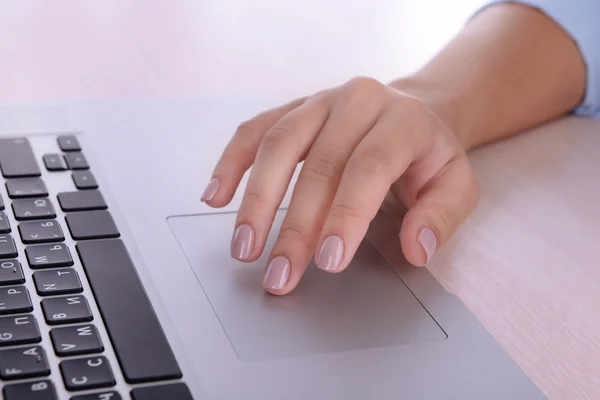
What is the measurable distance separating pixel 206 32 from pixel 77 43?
0.53ft

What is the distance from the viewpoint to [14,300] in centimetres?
39

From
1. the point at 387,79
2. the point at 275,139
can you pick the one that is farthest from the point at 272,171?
the point at 387,79

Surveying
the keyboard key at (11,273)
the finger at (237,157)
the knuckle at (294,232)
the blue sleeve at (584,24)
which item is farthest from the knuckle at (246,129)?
the blue sleeve at (584,24)

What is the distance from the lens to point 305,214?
1.68ft

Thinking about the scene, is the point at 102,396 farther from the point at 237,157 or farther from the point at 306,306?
the point at 237,157

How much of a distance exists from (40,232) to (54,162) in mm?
102

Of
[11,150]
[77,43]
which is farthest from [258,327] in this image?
[77,43]

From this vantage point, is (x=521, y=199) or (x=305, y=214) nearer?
(x=305, y=214)

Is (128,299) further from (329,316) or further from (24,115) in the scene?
(24,115)

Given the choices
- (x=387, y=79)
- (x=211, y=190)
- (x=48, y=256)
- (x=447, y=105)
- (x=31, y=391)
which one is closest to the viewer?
(x=31, y=391)

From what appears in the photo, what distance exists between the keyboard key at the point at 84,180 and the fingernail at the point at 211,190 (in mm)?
74

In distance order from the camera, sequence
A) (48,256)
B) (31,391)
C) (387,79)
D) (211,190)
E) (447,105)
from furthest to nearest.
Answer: (387,79)
(447,105)
(211,190)
(48,256)
(31,391)

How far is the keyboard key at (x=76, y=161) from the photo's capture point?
1.81 feet

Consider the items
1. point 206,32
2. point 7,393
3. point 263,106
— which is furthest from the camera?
point 206,32
